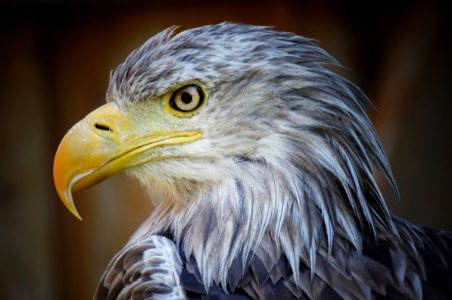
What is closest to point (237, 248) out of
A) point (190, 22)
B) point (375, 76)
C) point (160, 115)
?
point (160, 115)

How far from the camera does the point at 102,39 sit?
3.29 meters

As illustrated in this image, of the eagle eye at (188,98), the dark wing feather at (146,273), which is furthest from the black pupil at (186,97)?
the dark wing feather at (146,273)

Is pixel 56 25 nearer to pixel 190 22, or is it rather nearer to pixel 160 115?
pixel 190 22

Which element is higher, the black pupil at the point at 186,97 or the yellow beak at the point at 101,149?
the black pupil at the point at 186,97

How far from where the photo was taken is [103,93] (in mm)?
3332

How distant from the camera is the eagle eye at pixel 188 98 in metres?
1.77

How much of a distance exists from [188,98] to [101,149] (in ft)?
0.87

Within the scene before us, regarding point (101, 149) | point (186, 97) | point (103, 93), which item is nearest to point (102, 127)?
point (101, 149)

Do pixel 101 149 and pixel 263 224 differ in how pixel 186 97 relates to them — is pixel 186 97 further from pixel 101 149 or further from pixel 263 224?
pixel 263 224

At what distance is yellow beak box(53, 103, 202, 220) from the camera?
178 centimetres

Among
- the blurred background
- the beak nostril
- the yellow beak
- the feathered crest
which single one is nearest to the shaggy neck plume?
the feathered crest

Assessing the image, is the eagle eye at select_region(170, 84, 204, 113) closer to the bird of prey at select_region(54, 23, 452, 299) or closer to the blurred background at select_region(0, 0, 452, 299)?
the bird of prey at select_region(54, 23, 452, 299)

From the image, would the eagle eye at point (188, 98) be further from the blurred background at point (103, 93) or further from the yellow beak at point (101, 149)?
the blurred background at point (103, 93)

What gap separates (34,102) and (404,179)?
1917 mm
